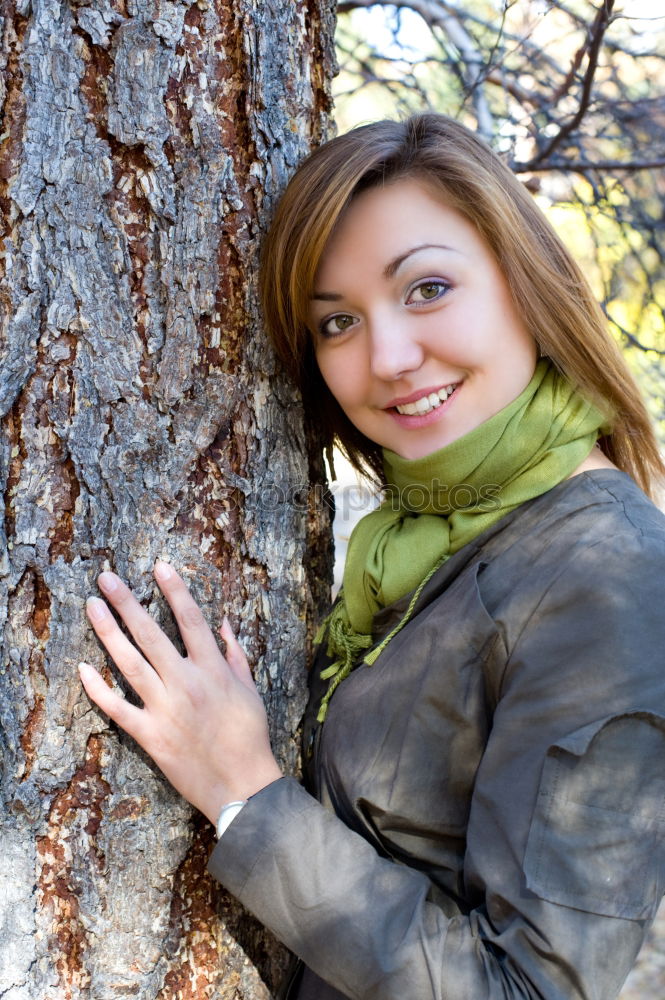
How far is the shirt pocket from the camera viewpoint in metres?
1.16

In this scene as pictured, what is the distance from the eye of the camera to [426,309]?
153 cm

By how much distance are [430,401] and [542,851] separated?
2.48ft

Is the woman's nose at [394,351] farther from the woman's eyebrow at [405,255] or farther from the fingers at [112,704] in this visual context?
the fingers at [112,704]

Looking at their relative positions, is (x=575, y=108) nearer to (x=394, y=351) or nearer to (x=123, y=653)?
(x=394, y=351)

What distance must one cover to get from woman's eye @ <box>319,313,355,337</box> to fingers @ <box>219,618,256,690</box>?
57cm

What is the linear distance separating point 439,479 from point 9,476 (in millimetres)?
729

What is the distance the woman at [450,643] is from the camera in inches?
46.6

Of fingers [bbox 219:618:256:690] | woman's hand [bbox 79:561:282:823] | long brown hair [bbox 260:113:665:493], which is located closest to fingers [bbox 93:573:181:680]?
woman's hand [bbox 79:561:282:823]

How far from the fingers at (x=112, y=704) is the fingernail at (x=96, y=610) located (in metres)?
0.08

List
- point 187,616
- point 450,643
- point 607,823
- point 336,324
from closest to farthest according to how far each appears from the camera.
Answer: point 607,823 < point 450,643 < point 187,616 < point 336,324

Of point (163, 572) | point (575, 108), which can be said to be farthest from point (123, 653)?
point (575, 108)

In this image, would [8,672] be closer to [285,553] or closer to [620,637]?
[285,553]

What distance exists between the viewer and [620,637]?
3.97ft

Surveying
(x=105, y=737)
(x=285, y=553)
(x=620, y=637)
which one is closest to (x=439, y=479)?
(x=285, y=553)
